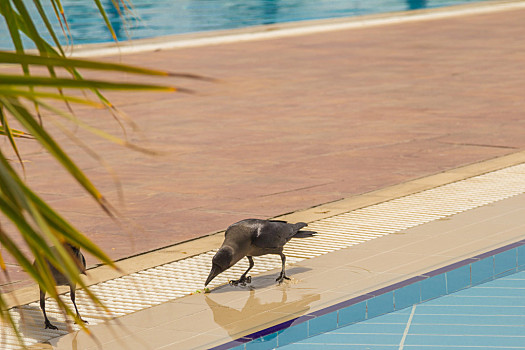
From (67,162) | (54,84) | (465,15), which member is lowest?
(465,15)

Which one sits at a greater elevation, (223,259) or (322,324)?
(223,259)

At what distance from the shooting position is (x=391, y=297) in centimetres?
518

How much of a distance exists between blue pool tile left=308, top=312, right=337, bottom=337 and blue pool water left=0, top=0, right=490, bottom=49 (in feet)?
69.3

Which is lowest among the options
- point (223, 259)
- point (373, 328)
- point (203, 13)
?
point (203, 13)

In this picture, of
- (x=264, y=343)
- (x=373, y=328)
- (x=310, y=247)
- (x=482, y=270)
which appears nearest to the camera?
(x=264, y=343)

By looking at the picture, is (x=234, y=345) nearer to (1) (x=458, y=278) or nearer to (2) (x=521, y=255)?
(1) (x=458, y=278)

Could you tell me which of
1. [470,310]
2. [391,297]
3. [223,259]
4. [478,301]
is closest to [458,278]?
[478,301]

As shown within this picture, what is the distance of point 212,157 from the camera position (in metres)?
9.94

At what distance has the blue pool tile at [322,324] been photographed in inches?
189

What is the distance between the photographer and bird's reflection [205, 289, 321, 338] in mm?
4766

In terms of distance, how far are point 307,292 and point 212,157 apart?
4872 mm

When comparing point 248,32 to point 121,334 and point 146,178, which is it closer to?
point 146,178

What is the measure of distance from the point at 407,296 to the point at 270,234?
84cm

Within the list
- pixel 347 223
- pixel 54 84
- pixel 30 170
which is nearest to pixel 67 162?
pixel 54 84
